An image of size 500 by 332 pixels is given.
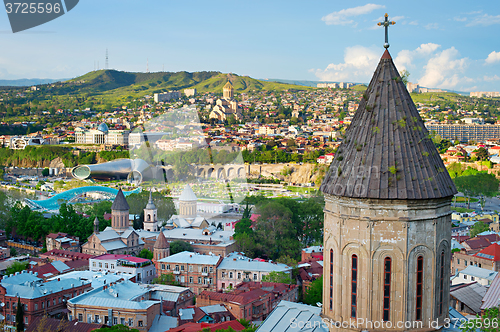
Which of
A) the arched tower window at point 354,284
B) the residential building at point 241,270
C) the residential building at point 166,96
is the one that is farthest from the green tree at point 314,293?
the residential building at point 166,96

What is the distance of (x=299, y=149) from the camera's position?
302ft

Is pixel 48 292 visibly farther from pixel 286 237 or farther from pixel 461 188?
pixel 461 188

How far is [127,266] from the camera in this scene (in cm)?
2958

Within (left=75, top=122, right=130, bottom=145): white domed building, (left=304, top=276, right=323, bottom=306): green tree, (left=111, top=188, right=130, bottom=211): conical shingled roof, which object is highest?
(left=75, top=122, right=130, bottom=145): white domed building

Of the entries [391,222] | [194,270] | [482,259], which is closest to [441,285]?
[391,222]

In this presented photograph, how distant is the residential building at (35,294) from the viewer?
2166 cm

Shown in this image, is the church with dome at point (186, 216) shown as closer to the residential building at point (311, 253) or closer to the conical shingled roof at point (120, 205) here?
the conical shingled roof at point (120, 205)

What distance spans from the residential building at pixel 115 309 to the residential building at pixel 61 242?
1566cm

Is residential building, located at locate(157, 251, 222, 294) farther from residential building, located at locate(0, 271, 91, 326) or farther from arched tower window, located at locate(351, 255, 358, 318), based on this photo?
arched tower window, located at locate(351, 255, 358, 318)

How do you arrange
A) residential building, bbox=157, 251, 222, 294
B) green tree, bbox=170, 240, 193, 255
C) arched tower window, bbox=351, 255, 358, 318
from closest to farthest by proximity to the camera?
arched tower window, bbox=351, 255, 358, 318 < residential building, bbox=157, 251, 222, 294 < green tree, bbox=170, 240, 193, 255

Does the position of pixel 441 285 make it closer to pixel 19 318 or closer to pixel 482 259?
pixel 19 318

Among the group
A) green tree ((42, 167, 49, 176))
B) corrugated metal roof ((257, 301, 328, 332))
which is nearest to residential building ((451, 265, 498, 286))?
corrugated metal roof ((257, 301, 328, 332))

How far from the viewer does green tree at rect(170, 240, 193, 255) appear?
3316 centimetres

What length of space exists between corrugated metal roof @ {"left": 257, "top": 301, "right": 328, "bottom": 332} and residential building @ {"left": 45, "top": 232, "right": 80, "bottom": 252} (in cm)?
2866
